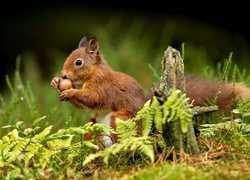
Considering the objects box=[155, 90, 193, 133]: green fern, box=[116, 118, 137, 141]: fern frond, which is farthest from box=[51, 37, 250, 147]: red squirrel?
box=[155, 90, 193, 133]: green fern

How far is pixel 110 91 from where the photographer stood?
13.7ft

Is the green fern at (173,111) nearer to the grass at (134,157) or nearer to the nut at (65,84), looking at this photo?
the grass at (134,157)

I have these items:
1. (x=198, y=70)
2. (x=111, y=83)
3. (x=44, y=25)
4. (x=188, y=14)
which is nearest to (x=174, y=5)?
(x=188, y=14)

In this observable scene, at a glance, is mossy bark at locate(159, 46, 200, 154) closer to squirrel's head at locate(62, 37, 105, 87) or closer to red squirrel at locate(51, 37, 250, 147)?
red squirrel at locate(51, 37, 250, 147)

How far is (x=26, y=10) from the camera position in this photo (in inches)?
416

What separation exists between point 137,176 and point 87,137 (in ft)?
4.96

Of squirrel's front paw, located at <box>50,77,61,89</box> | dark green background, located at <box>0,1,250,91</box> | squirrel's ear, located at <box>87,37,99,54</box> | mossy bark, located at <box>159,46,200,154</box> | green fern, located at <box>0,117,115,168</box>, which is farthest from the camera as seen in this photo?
dark green background, located at <box>0,1,250,91</box>

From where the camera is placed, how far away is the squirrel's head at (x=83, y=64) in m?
4.43

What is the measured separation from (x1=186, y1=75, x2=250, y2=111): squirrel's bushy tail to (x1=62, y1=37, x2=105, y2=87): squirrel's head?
0.75m

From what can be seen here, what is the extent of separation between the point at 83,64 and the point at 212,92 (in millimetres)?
1037

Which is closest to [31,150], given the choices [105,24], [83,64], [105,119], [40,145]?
[40,145]

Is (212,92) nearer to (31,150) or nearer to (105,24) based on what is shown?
(31,150)

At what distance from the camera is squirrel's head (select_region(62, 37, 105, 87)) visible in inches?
174

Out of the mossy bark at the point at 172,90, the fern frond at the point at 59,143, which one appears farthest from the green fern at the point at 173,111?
the fern frond at the point at 59,143
